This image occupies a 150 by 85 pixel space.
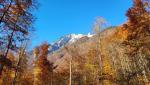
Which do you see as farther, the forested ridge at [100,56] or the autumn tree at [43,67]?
the autumn tree at [43,67]

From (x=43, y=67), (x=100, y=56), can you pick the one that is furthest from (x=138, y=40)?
(x=43, y=67)

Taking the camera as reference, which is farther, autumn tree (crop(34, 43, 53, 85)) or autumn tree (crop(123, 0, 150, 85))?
autumn tree (crop(34, 43, 53, 85))

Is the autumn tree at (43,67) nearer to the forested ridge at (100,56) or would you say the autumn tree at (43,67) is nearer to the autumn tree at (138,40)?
the forested ridge at (100,56)

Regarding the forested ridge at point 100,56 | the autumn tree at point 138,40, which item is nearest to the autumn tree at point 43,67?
the forested ridge at point 100,56

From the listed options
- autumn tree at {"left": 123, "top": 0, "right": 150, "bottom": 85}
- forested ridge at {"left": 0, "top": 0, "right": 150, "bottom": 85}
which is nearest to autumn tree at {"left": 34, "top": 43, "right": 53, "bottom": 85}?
forested ridge at {"left": 0, "top": 0, "right": 150, "bottom": 85}

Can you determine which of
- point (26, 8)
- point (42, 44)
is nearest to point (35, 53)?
point (42, 44)

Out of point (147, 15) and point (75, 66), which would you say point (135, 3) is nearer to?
point (147, 15)

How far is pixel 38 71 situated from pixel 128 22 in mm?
17382

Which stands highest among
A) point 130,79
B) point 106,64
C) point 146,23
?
point 146,23

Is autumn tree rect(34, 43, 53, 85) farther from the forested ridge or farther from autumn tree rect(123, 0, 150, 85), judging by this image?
autumn tree rect(123, 0, 150, 85)

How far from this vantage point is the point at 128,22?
37.4m

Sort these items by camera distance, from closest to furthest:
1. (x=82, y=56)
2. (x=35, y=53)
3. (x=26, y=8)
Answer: (x=26, y=8) < (x=35, y=53) < (x=82, y=56)

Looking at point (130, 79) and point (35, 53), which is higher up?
point (35, 53)

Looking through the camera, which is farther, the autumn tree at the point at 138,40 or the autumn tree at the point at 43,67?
the autumn tree at the point at 43,67
